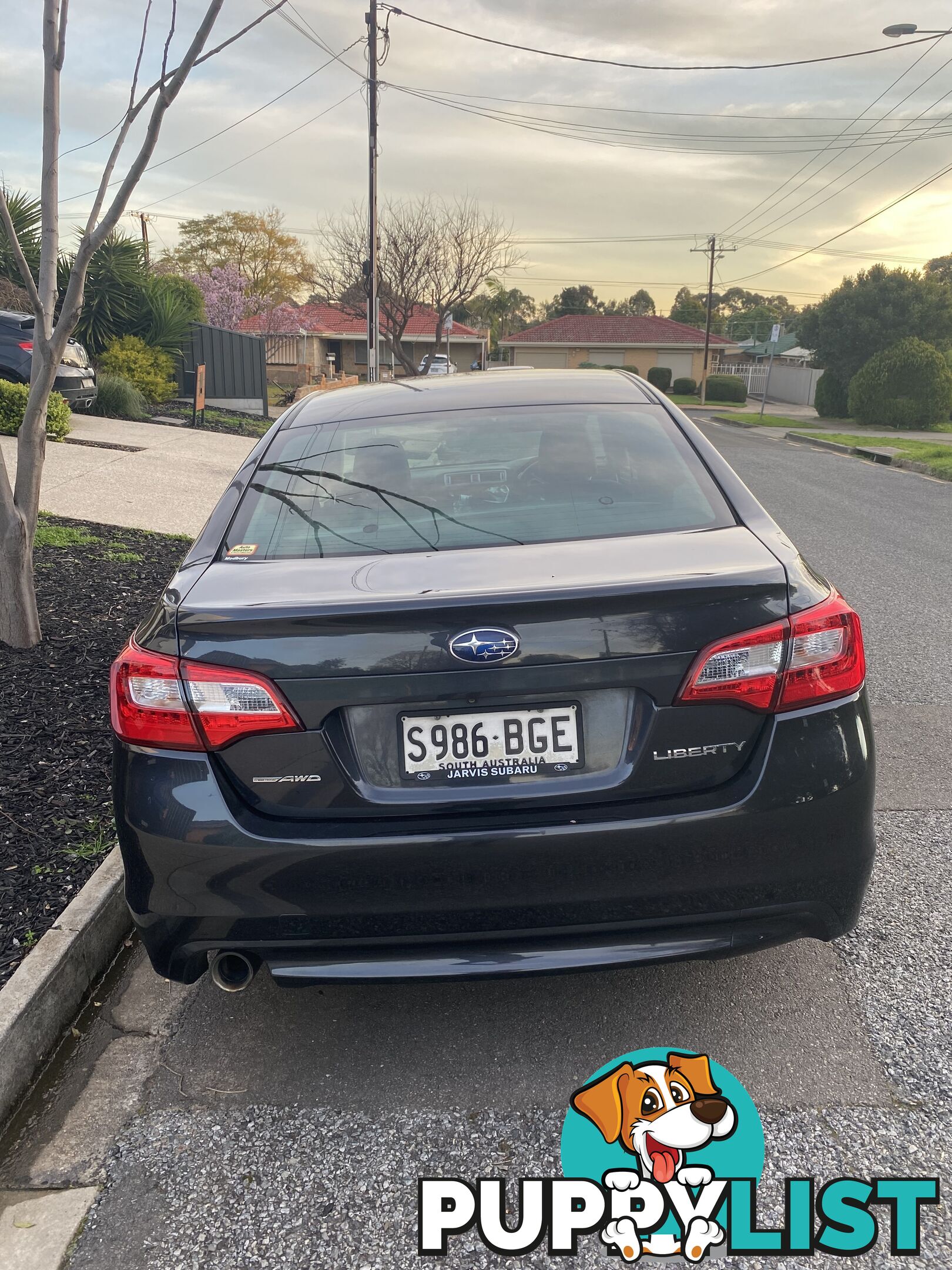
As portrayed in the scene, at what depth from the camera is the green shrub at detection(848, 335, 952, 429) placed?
3250 centimetres

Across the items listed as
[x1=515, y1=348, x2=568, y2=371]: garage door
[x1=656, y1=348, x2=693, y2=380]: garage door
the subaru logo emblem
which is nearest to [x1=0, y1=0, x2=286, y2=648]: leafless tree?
the subaru logo emblem

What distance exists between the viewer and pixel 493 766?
6.97 ft

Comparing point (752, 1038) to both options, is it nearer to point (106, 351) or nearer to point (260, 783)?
point (260, 783)

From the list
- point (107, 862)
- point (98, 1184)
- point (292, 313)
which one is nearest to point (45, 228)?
point (107, 862)

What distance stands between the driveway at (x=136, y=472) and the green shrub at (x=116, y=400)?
66cm

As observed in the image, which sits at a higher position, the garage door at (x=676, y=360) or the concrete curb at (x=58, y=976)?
the garage door at (x=676, y=360)

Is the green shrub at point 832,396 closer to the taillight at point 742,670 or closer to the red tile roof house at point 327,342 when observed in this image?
the red tile roof house at point 327,342

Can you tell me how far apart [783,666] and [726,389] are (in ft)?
187

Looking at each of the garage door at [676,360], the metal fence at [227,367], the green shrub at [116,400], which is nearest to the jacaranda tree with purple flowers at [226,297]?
the garage door at [676,360]

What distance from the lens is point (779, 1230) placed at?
80.2 inches

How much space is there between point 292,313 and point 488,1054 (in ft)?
195

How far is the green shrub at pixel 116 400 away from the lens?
18.1 metres

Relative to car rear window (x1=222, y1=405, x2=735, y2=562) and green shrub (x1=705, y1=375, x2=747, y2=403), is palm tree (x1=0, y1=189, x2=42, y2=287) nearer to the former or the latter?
car rear window (x1=222, y1=405, x2=735, y2=562)

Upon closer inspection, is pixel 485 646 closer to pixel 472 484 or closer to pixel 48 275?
pixel 472 484
